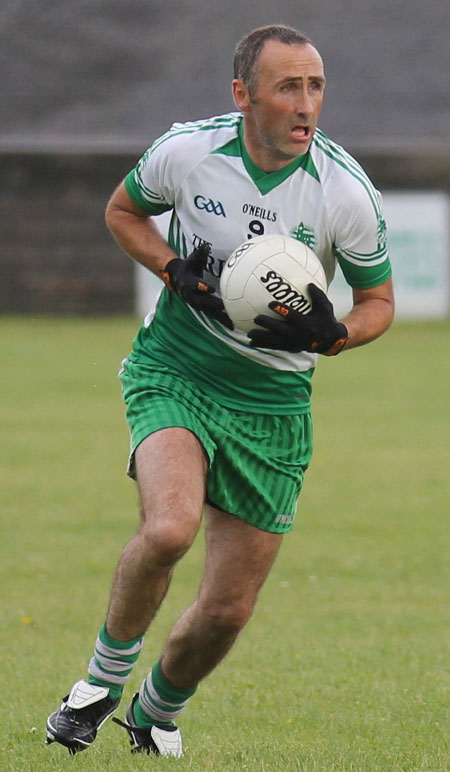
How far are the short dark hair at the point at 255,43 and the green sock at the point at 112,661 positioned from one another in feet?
6.86

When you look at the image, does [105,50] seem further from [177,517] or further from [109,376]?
[177,517]

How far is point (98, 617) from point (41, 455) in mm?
5970

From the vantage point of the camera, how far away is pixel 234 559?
5.31m

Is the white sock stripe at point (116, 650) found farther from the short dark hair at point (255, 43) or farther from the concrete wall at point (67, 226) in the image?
the concrete wall at point (67, 226)

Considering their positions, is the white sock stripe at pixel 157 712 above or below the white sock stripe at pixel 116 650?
below

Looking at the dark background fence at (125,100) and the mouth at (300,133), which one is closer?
the mouth at (300,133)

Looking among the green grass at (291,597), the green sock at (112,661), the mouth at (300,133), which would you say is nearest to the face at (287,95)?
the mouth at (300,133)

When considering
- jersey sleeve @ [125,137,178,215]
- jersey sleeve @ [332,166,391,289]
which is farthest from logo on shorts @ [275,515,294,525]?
jersey sleeve @ [125,137,178,215]

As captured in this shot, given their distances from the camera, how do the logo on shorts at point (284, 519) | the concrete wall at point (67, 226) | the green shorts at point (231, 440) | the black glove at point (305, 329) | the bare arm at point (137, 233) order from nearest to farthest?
the black glove at point (305, 329)
the green shorts at point (231, 440)
the logo on shorts at point (284, 519)
the bare arm at point (137, 233)
the concrete wall at point (67, 226)

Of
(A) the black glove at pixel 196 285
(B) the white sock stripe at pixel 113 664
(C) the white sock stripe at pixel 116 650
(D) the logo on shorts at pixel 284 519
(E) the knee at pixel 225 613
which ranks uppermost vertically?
(A) the black glove at pixel 196 285

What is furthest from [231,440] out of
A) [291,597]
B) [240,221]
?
[291,597]

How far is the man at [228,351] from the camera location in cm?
514

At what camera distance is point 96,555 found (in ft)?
31.4

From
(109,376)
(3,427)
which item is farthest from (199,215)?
(109,376)
